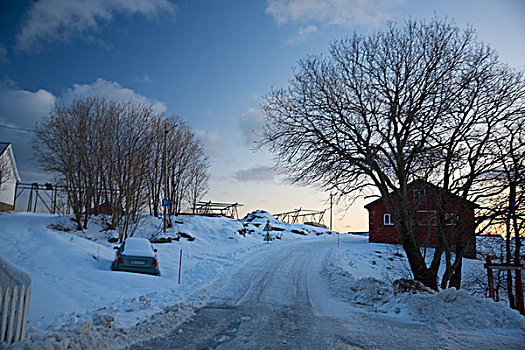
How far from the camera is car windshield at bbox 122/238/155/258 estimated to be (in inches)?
502

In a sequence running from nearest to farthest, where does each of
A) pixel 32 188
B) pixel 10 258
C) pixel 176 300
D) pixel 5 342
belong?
pixel 5 342, pixel 176 300, pixel 10 258, pixel 32 188

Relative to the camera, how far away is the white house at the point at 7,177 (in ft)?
100

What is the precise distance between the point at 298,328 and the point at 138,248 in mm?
8255

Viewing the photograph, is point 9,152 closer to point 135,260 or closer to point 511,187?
point 135,260

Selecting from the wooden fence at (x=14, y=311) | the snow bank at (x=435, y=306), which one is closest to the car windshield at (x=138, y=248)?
the snow bank at (x=435, y=306)

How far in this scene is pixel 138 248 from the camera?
13.1 m

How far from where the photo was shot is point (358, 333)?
6730 millimetres

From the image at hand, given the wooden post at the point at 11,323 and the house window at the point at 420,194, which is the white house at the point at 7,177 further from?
the house window at the point at 420,194

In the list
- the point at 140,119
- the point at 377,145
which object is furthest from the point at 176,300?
the point at 140,119

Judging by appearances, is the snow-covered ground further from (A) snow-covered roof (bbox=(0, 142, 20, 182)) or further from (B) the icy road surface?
(A) snow-covered roof (bbox=(0, 142, 20, 182))

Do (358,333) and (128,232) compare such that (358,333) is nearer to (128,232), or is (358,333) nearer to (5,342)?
(5,342)

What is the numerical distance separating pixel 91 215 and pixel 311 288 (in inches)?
769

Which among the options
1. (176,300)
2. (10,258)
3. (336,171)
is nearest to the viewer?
(176,300)

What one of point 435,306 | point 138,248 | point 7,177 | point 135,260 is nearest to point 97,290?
point 135,260
